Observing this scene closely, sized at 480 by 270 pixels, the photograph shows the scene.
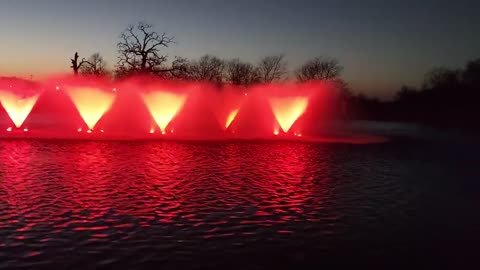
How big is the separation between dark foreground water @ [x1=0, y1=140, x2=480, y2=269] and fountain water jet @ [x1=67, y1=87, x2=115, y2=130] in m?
19.4

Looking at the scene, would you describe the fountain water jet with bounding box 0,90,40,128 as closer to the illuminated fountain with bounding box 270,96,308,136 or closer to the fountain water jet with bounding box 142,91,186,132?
the fountain water jet with bounding box 142,91,186,132

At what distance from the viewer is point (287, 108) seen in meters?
54.5

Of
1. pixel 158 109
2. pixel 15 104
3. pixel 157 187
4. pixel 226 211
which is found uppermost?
pixel 15 104

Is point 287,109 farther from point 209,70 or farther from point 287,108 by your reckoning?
point 209,70

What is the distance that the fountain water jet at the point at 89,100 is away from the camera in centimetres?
4722

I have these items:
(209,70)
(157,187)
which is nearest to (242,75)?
(209,70)

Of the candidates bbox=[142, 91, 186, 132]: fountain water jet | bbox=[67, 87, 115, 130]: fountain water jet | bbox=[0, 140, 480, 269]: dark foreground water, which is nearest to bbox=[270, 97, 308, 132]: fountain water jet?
bbox=[142, 91, 186, 132]: fountain water jet

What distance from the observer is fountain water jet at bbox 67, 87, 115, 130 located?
47.2 meters

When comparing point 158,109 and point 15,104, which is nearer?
point 15,104

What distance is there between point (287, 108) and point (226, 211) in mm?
39663

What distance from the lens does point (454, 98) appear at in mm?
112875

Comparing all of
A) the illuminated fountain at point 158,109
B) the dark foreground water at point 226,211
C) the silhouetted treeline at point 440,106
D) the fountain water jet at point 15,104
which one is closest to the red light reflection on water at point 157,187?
the dark foreground water at point 226,211

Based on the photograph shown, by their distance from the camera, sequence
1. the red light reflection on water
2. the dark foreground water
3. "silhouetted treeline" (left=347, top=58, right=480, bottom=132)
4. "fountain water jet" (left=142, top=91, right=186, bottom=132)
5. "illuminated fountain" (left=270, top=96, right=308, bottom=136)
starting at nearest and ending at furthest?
the dark foreground water → the red light reflection on water → "fountain water jet" (left=142, top=91, right=186, bottom=132) → "illuminated fountain" (left=270, top=96, right=308, bottom=136) → "silhouetted treeline" (left=347, top=58, right=480, bottom=132)

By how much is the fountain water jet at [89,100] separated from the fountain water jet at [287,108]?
63.6 ft
